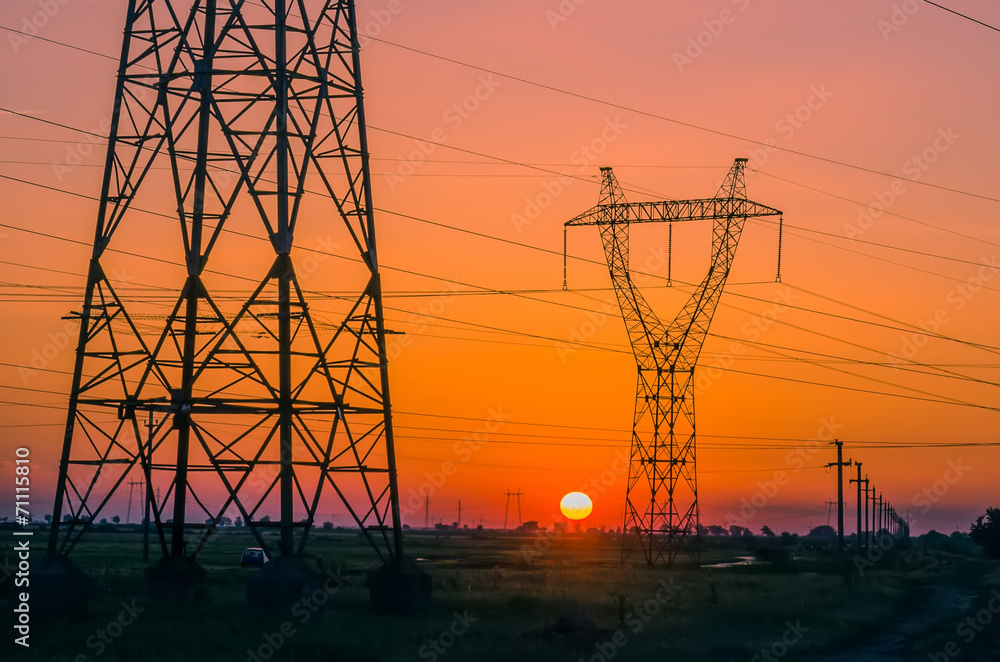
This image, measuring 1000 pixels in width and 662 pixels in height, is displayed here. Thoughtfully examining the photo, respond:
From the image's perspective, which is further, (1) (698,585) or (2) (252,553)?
(2) (252,553)

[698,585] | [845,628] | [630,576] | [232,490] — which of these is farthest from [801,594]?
[232,490]

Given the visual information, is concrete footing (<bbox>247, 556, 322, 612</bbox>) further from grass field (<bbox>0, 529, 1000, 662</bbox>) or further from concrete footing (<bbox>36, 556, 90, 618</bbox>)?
concrete footing (<bbox>36, 556, 90, 618</bbox>)

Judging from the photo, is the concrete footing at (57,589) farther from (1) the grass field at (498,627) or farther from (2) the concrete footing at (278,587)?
(2) the concrete footing at (278,587)

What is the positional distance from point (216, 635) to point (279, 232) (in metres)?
11.0

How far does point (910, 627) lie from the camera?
149 feet

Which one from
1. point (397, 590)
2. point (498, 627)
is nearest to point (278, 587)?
point (397, 590)

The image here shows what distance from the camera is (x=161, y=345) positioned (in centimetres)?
3497

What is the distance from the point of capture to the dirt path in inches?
1369

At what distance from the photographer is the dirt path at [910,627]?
114ft

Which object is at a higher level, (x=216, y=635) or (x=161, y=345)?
(x=161, y=345)

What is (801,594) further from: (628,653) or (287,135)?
(287,135)

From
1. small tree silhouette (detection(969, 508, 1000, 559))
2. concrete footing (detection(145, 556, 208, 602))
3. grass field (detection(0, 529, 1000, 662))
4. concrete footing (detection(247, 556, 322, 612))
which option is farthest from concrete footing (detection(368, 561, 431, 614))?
small tree silhouette (detection(969, 508, 1000, 559))

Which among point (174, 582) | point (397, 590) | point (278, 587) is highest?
point (278, 587)

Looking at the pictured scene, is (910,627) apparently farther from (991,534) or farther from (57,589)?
(991,534)
